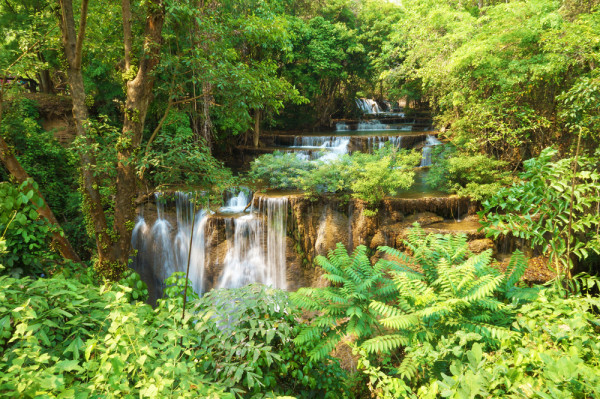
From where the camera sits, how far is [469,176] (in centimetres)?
907

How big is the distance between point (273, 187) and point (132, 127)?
5793mm

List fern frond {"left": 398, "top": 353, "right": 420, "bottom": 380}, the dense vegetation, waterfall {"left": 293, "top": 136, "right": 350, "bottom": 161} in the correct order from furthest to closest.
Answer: waterfall {"left": 293, "top": 136, "right": 350, "bottom": 161} → fern frond {"left": 398, "top": 353, "right": 420, "bottom": 380} → the dense vegetation

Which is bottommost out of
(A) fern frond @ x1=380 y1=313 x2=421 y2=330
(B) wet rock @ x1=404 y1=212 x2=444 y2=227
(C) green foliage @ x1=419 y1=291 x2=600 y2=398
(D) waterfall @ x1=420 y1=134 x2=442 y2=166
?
(B) wet rock @ x1=404 y1=212 x2=444 y2=227

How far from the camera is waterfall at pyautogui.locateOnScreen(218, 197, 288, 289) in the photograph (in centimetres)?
946

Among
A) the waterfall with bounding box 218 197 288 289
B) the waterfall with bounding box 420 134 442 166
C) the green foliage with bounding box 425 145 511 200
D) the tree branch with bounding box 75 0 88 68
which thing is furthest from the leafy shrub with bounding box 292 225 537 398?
the waterfall with bounding box 420 134 442 166

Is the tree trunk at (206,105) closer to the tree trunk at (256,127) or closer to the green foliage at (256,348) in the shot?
the green foliage at (256,348)

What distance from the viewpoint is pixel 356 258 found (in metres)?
4.22

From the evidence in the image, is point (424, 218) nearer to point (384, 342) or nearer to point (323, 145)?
point (384, 342)

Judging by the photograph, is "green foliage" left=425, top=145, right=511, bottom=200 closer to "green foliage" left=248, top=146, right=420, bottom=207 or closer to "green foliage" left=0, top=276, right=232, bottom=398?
"green foliage" left=248, top=146, right=420, bottom=207

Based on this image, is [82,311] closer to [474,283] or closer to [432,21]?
[474,283]

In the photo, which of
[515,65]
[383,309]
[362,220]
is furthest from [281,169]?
[383,309]

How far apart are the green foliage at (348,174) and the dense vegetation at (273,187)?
8 cm

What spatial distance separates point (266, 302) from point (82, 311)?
4.60 ft

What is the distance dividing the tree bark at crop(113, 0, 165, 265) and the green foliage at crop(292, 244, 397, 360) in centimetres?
377
